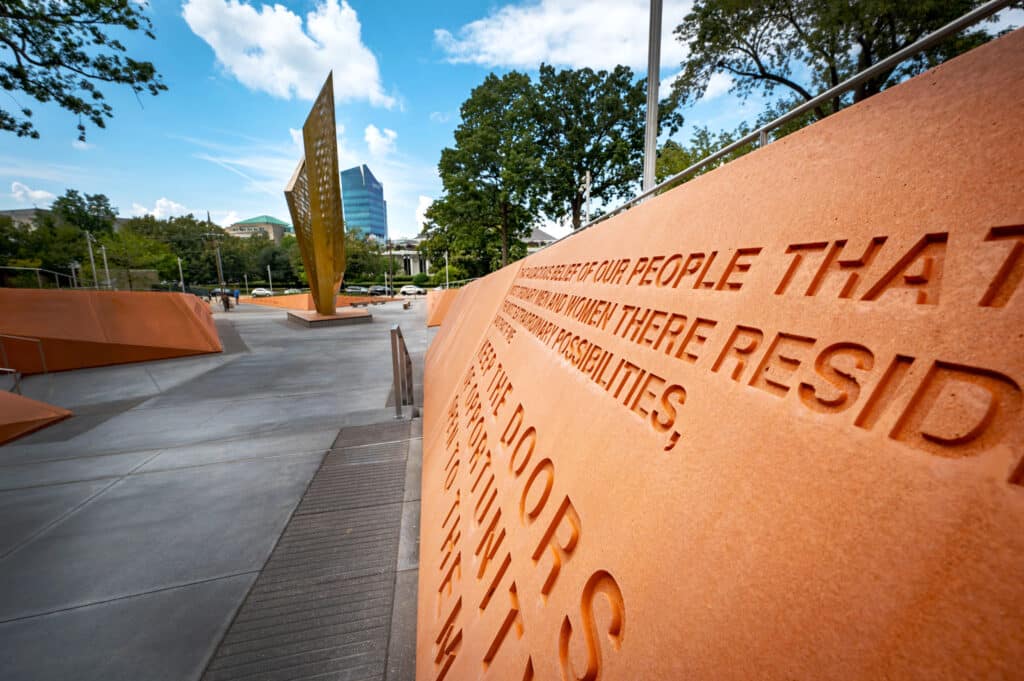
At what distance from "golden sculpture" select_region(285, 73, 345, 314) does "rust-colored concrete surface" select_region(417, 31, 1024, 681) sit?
17.6 meters

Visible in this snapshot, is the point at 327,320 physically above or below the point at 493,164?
below

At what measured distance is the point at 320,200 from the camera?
54.0ft

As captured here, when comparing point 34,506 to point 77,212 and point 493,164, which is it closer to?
point 493,164

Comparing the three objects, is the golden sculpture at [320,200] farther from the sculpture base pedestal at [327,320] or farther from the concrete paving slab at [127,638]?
the concrete paving slab at [127,638]

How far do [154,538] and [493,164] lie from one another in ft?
85.0

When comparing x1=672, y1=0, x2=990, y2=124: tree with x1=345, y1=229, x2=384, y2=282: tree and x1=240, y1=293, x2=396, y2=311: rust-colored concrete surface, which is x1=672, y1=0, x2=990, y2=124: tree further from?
x1=345, y1=229, x2=384, y2=282: tree

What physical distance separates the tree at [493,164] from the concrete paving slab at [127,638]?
81.0 feet

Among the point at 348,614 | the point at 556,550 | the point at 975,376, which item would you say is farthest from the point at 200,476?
the point at 975,376

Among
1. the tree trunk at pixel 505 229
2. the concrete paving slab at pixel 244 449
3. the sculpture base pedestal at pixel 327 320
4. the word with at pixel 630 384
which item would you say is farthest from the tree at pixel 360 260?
the word with at pixel 630 384

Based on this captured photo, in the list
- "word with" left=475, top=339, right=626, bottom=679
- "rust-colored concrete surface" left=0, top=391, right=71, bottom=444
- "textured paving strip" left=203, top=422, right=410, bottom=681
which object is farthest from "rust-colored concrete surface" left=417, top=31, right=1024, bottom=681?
"rust-colored concrete surface" left=0, top=391, right=71, bottom=444

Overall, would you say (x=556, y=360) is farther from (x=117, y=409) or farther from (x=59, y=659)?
(x=117, y=409)

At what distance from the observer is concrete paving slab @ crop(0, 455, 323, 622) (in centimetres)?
277

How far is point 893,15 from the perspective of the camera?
36.0ft

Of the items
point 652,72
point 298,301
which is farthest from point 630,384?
point 298,301
